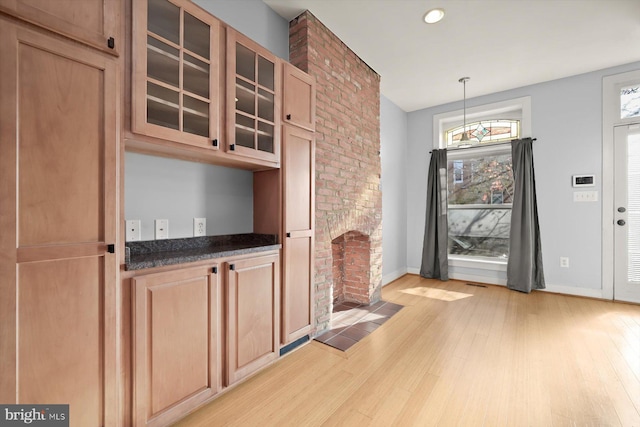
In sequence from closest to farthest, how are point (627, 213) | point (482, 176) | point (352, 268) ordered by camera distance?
point (627, 213)
point (352, 268)
point (482, 176)

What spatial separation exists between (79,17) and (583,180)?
520 centimetres

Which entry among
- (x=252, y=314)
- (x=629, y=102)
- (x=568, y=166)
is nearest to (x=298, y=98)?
(x=252, y=314)

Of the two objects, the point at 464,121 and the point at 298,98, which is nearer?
the point at 298,98

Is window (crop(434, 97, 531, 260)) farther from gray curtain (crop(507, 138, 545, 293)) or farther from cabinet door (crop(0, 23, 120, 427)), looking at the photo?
cabinet door (crop(0, 23, 120, 427))

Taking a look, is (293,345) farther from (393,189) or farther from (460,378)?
(393,189)

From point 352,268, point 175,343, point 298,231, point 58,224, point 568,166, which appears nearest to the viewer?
point 58,224

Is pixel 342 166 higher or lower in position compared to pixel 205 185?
higher

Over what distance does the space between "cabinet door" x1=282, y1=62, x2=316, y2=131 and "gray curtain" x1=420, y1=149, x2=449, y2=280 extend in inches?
117

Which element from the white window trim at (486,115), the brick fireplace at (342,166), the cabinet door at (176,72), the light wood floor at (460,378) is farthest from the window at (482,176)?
the cabinet door at (176,72)

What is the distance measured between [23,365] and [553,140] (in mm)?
5454

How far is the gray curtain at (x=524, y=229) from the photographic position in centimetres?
387

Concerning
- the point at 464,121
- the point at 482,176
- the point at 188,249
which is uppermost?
the point at 464,121

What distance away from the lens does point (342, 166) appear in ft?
9.74

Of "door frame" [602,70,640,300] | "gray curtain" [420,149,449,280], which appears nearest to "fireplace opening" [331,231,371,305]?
"gray curtain" [420,149,449,280]
